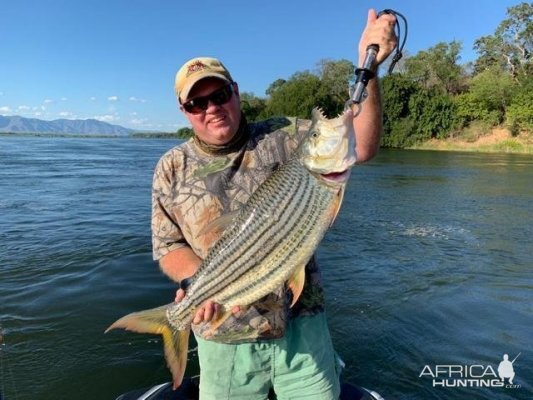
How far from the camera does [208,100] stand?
3.55 metres

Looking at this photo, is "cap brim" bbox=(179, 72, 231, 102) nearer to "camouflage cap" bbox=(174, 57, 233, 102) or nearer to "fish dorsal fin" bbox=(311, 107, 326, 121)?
"camouflage cap" bbox=(174, 57, 233, 102)

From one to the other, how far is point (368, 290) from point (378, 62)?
294 inches

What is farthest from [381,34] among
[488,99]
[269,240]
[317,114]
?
[488,99]

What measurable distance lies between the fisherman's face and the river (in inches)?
174

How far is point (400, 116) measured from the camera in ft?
257

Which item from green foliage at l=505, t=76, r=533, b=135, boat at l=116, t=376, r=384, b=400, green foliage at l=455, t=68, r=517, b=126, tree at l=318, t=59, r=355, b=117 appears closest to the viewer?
boat at l=116, t=376, r=384, b=400

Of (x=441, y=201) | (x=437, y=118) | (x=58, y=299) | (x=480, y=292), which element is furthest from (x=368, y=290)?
(x=437, y=118)

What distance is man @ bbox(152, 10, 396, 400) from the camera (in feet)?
11.6

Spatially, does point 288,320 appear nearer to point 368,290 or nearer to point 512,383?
point 512,383

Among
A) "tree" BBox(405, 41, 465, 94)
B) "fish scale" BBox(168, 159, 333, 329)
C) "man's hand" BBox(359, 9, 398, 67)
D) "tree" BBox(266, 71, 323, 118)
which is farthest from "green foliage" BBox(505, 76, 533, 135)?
"fish scale" BBox(168, 159, 333, 329)

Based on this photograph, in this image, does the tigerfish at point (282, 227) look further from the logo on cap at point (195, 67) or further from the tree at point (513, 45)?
the tree at point (513, 45)

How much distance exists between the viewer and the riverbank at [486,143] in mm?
63719

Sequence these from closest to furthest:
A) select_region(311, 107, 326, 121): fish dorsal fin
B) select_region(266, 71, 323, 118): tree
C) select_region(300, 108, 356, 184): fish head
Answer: select_region(300, 108, 356, 184): fish head → select_region(311, 107, 326, 121): fish dorsal fin → select_region(266, 71, 323, 118): tree

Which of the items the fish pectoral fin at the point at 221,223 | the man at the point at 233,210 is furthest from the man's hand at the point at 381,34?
the fish pectoral fin at the point at 221,223
